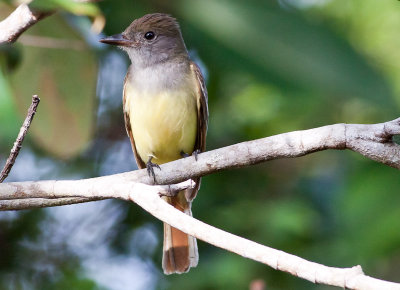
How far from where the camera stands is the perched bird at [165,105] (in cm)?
450

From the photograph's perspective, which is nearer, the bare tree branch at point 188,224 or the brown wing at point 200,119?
the bare tree branch at point 188,224

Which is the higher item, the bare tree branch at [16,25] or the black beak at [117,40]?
the bare tree branch at [16,25]

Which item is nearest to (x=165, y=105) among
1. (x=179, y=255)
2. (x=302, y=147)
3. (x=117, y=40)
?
(x=117, y=40)

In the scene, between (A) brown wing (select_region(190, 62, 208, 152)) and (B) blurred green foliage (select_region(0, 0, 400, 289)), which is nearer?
(B) blurred green foliage (select_region(0, 0, 400, 289))

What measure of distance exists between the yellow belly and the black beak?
0.32 meters

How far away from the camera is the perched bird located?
177 inches

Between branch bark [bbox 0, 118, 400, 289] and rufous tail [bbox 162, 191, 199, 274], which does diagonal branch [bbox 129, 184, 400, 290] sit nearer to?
branch bark [bbox 0, 118, 400, 289]

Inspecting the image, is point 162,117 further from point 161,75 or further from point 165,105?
point 161,75

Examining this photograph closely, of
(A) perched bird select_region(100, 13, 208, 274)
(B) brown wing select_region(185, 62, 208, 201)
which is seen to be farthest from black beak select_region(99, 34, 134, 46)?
(B) brown wing select_region(185, 62, 208, 201)

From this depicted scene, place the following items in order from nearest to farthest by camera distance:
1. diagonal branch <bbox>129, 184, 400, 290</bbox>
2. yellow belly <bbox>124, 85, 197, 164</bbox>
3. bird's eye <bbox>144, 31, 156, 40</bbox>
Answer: diagonal branch <bbox>129, 184, 400, 290</bbox> → yellow belly <bbox>124, 85, 197, 164</bbox> → bird's eye <bbox>144, 31, 156, 40</bbox>

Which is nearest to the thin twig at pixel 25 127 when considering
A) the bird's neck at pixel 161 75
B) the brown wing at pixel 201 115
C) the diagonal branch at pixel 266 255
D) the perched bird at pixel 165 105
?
the diagonal branch at pixel 266 255

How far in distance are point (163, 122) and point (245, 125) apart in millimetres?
1232

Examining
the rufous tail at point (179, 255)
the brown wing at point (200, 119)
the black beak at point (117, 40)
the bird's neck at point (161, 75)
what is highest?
the black beak at point (117, 40)

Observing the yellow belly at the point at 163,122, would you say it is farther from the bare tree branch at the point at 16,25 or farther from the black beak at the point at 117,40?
the bare tree branch at the point at 16,25
